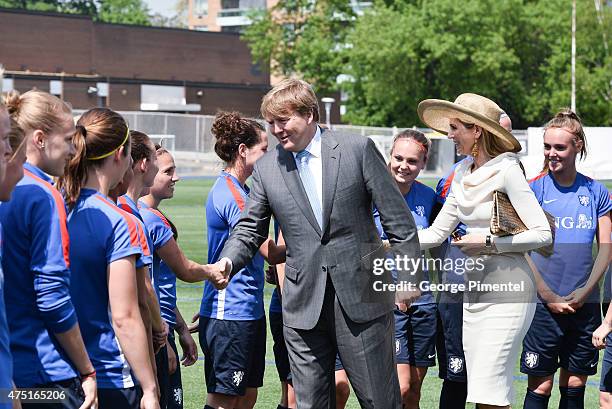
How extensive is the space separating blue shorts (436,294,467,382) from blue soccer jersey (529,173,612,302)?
0.58 metres

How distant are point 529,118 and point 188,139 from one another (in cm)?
1905

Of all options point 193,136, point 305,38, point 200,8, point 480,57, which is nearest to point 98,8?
point 200,8

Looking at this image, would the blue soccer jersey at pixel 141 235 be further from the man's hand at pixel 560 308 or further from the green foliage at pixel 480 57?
the green foliage at pixel 480 57

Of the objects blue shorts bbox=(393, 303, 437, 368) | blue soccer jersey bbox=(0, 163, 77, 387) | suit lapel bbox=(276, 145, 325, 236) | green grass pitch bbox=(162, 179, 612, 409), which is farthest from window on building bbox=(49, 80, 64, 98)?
blue soccer jersey bbox=(0, 163, 77, 387)

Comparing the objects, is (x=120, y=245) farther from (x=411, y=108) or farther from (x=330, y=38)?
(x=330, y=38)

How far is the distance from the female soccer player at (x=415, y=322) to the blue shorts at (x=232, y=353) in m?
1.06

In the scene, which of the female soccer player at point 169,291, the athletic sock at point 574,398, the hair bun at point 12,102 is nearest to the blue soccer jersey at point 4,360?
the hair bun at point 12,102

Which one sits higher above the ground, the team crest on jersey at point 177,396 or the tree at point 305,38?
the tree at point 305,38

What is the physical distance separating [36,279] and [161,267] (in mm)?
1978

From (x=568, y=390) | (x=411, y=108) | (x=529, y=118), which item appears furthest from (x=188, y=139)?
(x=568, y=390)

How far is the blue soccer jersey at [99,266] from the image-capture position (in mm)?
3705

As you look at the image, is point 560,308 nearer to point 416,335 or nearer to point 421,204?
point 416,335

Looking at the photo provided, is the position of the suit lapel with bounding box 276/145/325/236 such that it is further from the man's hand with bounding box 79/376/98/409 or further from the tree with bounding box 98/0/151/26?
the tree with bounding box 98/0/151/26

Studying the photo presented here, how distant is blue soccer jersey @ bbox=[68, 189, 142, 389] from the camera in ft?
12.2
